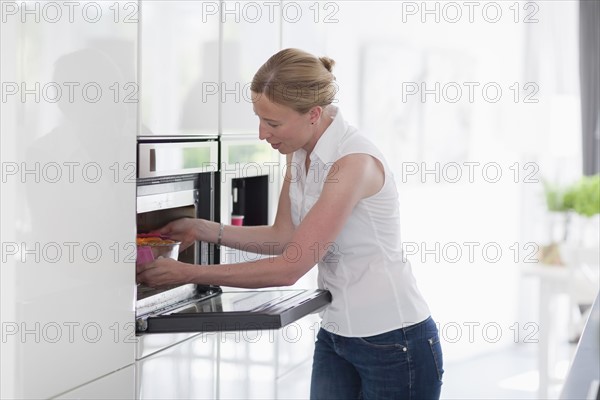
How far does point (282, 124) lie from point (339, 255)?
0.34 m

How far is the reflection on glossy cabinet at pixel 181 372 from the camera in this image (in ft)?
6.69

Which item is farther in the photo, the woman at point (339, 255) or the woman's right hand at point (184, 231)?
the woman's right hand at point (184, 231)

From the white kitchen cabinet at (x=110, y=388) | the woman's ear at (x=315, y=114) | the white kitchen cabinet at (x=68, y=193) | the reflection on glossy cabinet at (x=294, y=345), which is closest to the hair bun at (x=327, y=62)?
the woman's ear at (x=315, y=114)

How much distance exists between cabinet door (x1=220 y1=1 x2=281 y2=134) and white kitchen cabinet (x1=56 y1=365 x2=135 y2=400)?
0.74 metres

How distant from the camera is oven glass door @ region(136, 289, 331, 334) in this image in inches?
72.5

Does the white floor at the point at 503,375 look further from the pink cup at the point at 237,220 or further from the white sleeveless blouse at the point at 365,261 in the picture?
the white sleeveless blouse at the point at 365,261

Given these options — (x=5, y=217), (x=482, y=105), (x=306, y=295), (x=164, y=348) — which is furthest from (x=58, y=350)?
(x=482, y=105)

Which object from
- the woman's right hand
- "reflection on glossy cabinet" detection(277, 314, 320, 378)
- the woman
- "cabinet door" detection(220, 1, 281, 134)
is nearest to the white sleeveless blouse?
the woman

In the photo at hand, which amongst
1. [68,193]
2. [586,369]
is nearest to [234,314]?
[68,193]

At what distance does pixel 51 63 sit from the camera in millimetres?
1614

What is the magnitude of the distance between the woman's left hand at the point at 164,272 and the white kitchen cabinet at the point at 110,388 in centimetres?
20

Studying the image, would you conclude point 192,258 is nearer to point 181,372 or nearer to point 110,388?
point 181,372

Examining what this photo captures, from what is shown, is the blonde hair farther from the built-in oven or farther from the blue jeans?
the blue jeans

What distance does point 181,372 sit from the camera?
A: 7.25 ft
